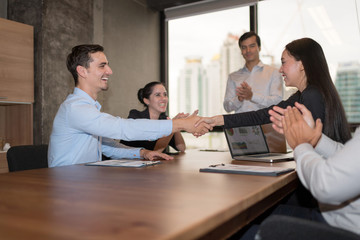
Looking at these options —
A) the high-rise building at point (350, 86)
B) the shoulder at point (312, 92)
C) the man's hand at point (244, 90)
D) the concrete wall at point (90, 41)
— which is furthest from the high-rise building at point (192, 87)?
the shoulder at point (312, 92)

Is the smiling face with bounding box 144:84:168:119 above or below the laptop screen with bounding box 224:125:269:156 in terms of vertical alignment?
above

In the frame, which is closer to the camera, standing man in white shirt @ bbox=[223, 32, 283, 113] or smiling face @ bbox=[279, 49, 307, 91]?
smiling face @ bbox=[279, 49, 307, 91]

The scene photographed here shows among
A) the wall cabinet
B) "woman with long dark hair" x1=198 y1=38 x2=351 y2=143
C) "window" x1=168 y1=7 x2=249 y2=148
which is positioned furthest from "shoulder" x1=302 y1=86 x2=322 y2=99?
"window" x1=168 y1=7 x2=249 y2=148

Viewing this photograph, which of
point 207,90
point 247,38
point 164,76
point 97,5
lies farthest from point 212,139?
point 97,5

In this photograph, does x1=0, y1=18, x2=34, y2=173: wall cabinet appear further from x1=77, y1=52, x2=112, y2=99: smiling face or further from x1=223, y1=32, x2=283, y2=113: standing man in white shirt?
x1=223, y1=32, x2=283, y2=113: standing man in white shirt

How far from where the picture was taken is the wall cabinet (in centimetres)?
336

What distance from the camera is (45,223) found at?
0.68 m

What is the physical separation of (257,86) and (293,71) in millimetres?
1688

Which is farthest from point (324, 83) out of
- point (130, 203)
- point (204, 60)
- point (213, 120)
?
point (204, 60)

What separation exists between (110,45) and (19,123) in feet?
5.83

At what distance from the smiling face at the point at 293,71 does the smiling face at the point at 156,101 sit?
150 centimetres

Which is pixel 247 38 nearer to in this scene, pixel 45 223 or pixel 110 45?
pixel 110 45

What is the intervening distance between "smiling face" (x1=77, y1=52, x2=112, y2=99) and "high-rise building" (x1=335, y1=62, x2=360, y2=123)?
129 inches

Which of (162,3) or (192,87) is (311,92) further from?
(162,3)
